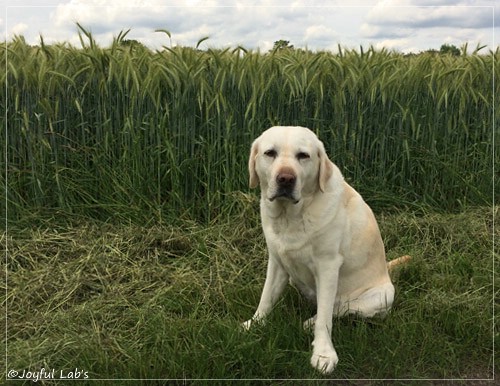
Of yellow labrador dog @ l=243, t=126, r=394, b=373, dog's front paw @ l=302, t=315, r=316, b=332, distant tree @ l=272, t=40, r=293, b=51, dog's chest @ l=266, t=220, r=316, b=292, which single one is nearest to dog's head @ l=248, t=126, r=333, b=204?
yellow labrador dog @ l=243, t=126, r=394, b=373

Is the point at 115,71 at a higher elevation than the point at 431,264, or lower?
higher

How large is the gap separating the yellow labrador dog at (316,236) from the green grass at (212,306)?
4.7 inches

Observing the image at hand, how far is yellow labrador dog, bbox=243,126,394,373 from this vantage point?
95.2 inches

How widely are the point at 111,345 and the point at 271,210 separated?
1.08 m

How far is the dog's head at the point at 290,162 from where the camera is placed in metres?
2.36

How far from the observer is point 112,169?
396cm

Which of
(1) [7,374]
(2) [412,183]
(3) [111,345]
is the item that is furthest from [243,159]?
(1) [7,374]

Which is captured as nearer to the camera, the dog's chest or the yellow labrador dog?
the yellow labrador dog

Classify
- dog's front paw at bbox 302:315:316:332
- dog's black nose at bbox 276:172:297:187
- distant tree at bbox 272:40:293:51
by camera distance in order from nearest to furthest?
dog's black nose at bbox 276:172:297:187
dog's front paw at bbox 302:315:316:332
distant tree at bbox 272:40:293:51

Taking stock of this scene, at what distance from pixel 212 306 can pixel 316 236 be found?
87cm

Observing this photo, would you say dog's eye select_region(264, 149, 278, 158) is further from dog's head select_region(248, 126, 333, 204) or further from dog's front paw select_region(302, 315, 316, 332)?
dog's front paw select_region(302, 315, 316, 332)

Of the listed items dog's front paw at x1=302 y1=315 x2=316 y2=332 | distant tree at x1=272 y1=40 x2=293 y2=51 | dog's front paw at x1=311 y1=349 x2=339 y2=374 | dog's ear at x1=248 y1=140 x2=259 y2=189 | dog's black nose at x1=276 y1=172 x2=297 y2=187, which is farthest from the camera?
distant tree at x1=272 y1=40 x2=293 y2=51

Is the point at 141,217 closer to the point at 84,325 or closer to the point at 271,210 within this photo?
the point at 84,325

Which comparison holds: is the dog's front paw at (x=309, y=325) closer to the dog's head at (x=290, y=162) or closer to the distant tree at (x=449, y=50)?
the dog's head at (x=290, y=162)
